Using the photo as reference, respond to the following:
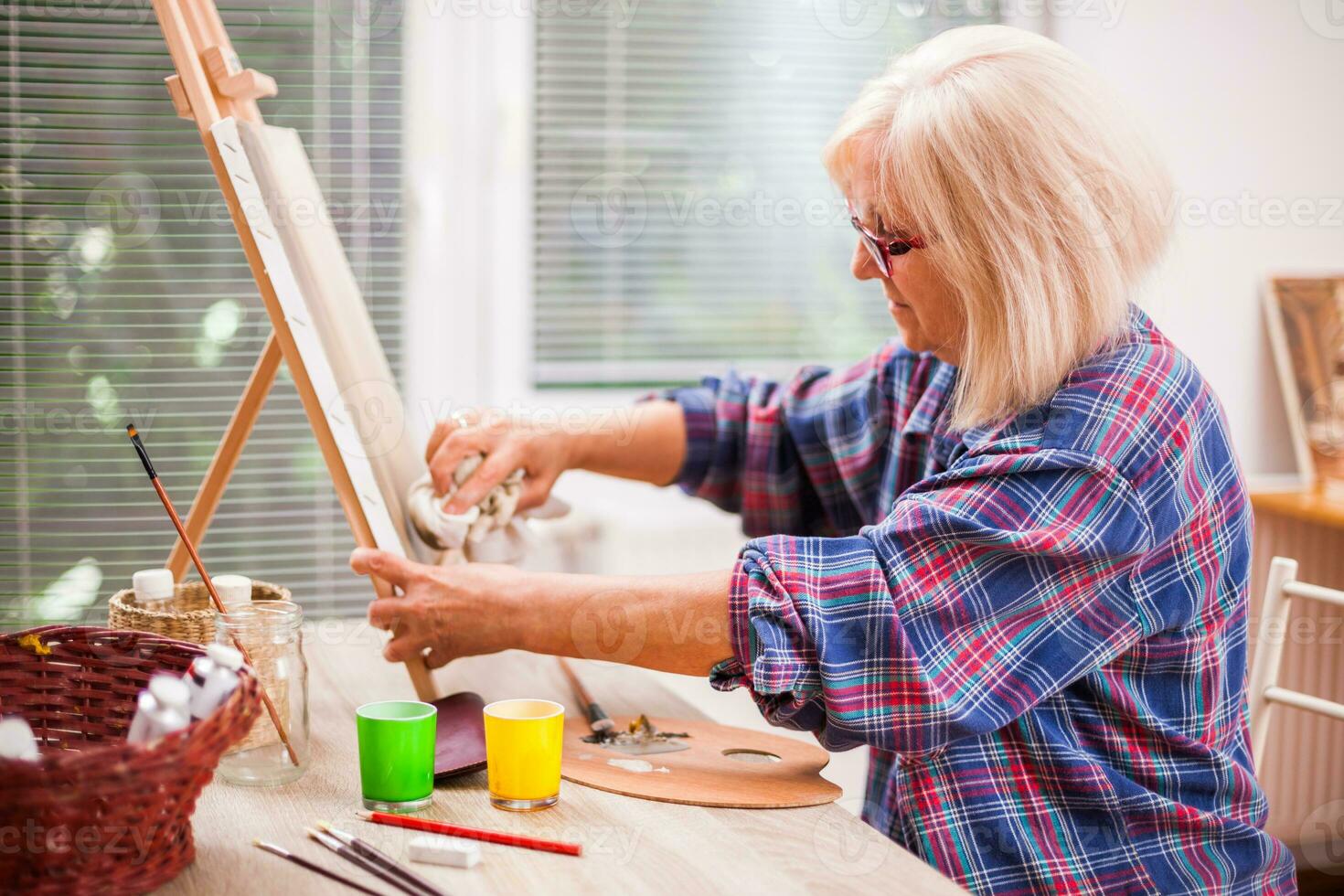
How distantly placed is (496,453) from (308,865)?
2.17ft

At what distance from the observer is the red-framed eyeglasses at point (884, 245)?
117cm

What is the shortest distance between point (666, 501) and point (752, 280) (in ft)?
1.65

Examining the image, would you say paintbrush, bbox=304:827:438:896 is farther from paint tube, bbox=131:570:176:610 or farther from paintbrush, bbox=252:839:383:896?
paint tube, bbox=131:570:176:610

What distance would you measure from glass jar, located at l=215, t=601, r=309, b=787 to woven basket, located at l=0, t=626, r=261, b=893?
0.34 ft

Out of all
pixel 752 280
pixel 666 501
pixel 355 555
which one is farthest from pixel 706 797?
pixel 752 280

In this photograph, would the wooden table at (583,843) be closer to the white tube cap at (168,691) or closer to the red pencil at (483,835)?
the red pencil at (483,835)

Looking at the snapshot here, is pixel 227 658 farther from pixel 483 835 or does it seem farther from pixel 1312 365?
pixel 1312 365

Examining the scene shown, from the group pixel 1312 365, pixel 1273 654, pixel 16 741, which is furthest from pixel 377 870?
pixel 1312 365

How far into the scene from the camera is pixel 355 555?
1148 millimetres

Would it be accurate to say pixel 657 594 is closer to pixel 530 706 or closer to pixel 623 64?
pixel 530 706

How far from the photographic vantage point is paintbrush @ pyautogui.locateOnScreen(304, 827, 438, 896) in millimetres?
825

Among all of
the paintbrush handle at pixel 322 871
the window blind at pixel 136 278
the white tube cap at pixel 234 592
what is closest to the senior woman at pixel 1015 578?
the white tube cap at pixel 234 592

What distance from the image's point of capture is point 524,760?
979mm

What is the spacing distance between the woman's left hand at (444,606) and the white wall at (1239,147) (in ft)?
5.82
